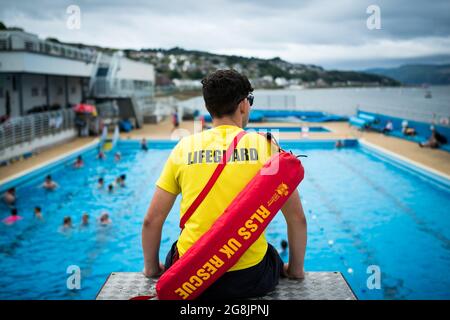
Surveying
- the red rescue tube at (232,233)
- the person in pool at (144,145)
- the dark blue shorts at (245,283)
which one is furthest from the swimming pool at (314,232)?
the red rescue tube at (232,233)

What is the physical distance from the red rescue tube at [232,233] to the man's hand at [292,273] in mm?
689

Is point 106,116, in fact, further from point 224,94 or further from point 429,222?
point 224,94

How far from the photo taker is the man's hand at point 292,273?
8.25 ft

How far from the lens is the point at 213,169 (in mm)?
1985

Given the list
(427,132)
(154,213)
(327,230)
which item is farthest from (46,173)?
(427,132)

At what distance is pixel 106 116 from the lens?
1109 inches

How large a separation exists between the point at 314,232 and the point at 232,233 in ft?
26.4

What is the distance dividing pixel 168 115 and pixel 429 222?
1058 inches

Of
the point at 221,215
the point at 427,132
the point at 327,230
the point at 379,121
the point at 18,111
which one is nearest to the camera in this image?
the point at 221,215

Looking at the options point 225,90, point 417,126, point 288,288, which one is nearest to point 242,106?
point 225,90

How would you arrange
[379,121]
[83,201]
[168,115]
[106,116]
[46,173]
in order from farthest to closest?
[168,115] < [106,116] < [379,121] < [46,173] < [83,201]

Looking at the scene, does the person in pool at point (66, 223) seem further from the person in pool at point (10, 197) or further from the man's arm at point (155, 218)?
the man's arm at point (155, 218)

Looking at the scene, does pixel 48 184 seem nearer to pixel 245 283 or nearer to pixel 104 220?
pixel 104 220
